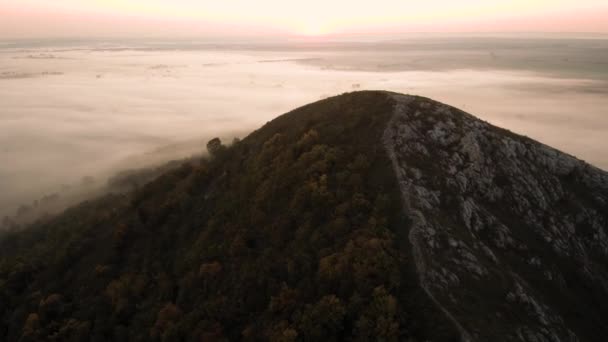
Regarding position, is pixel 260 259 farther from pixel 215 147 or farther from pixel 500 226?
pixel 215 147

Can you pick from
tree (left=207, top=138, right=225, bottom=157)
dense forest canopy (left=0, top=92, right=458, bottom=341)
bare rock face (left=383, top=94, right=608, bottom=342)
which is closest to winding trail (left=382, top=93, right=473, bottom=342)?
bare rock face (left=383, top=94, right=608, bottom=342)

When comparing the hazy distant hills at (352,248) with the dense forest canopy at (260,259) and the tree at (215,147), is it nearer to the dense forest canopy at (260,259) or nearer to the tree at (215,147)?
the dense forest canopy at (260,259)

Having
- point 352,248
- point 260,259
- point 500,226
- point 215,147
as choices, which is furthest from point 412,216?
point 215,147

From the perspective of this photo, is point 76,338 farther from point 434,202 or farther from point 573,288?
point 573,288

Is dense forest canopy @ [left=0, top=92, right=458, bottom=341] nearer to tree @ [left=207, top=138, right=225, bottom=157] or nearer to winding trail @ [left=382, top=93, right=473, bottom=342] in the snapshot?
winding trail @ [left=382, top=93, right=473, bottom=342]

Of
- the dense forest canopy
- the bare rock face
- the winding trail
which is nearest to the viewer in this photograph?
the winding trail
